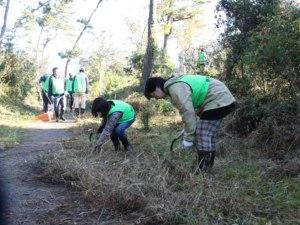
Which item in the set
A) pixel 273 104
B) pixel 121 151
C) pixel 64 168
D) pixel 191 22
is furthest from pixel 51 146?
pixel 191 22

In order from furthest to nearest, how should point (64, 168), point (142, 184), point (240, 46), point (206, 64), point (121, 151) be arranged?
point (206, 64) → point (240, 46) → point (121, 151) → point (64, 168) → point (142, 184)

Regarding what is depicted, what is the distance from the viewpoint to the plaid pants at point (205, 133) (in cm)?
569

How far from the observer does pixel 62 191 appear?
5.54 m

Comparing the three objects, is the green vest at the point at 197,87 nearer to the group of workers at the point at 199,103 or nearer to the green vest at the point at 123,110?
the group of workers at the point at 199,103

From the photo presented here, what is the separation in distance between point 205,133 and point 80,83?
1051cm

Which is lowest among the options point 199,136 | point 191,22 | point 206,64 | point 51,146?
point 51,146

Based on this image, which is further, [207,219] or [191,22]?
[191,22]

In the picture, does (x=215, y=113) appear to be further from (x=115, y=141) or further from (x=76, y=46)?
(x=76, y=46)

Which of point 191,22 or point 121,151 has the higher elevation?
point 191,22

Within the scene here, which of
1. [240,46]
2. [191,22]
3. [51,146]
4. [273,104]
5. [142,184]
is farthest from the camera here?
[191,22]

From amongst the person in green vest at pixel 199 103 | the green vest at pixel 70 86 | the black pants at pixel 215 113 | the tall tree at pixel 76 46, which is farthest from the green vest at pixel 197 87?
the tall tree at pixel 76 46

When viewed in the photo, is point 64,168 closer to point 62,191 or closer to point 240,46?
point 62,191

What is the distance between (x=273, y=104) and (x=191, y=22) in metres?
Answer: 32.4

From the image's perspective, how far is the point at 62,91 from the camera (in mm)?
14789
